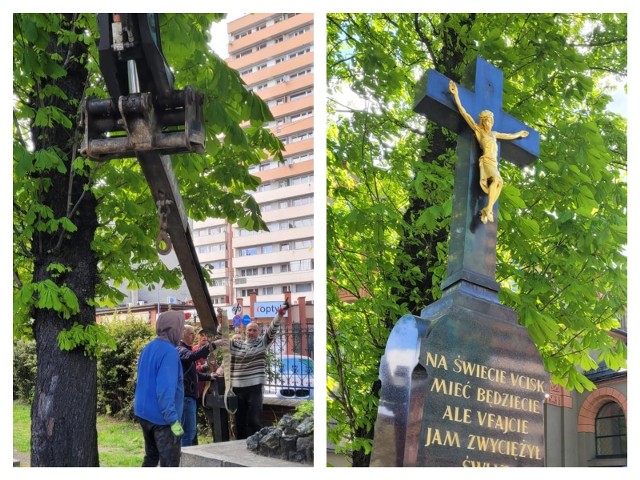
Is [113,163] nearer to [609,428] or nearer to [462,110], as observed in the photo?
[462,110]

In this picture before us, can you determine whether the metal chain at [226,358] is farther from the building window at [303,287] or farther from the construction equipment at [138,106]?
the construction equipment at [138,106]

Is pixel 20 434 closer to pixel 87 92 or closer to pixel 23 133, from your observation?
pixel 23 133

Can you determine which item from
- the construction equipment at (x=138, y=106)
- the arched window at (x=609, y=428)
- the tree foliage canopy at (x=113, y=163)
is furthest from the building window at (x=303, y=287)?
the arched window at (x=609, y=428)

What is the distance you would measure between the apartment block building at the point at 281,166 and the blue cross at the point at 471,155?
1188mm

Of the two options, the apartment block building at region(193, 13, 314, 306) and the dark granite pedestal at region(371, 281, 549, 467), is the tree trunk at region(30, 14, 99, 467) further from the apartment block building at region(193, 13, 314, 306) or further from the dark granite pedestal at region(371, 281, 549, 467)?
the dark granite pedestal at region(371, 281, 549, 467)

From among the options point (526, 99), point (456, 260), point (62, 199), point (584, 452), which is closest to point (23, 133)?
point (62, 199)

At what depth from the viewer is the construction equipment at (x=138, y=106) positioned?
8.55 ft

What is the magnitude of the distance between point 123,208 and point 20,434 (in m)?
1.67

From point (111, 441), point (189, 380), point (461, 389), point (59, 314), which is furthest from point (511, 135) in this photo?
point (111, 441)

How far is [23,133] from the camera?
185 inches

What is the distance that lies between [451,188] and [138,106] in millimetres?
2599

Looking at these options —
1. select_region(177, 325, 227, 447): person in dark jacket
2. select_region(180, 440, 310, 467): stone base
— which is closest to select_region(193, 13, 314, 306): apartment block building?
select_region(177, 325, 227, 447): person in dark jacket

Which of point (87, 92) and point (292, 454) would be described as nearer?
point (292, 454)

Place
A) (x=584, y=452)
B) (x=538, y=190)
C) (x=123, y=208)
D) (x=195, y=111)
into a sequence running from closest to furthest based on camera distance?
(x=195, y=111) → (x=123, y=208) → (x=538, y=190) → (x=584, y=452)
